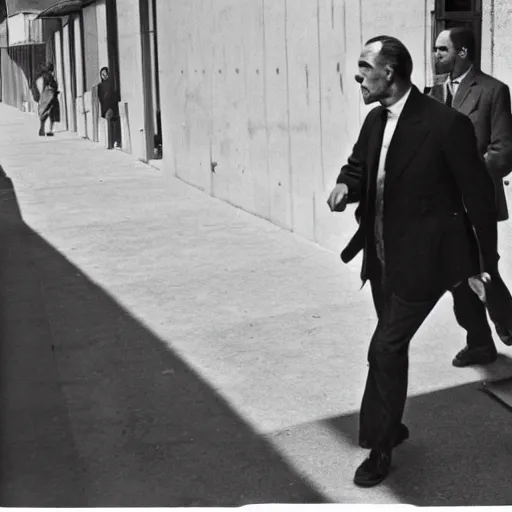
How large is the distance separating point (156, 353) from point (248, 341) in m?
0.56

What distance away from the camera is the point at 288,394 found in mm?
5562

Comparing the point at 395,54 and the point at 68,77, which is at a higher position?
the point at 395,54

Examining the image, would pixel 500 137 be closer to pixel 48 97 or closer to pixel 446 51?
pixel 446 51

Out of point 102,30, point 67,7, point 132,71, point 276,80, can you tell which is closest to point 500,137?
point 276,80

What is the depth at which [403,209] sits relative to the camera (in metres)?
4.20

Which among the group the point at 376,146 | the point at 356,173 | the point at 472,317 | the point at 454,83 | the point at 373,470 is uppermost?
the point at 454,83

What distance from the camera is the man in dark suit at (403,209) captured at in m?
4.13

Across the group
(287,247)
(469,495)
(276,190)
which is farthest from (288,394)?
(276,190)

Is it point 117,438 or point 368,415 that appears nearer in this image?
point 368,415

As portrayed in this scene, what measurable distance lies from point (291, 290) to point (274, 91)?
2.83m

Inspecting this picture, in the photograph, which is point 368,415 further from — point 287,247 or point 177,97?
point 177,97

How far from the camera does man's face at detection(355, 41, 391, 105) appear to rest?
405cm

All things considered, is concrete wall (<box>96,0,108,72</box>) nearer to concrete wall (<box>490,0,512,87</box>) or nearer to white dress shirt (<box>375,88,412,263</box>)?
concrete wall (<box>490,0,512,87</box>)

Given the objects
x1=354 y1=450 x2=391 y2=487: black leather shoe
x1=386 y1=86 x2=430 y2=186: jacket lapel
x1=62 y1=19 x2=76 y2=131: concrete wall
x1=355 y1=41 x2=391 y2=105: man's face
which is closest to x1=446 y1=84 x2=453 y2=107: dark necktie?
x1=386 y1=86 x2=430 y2=186: jacket lapel
